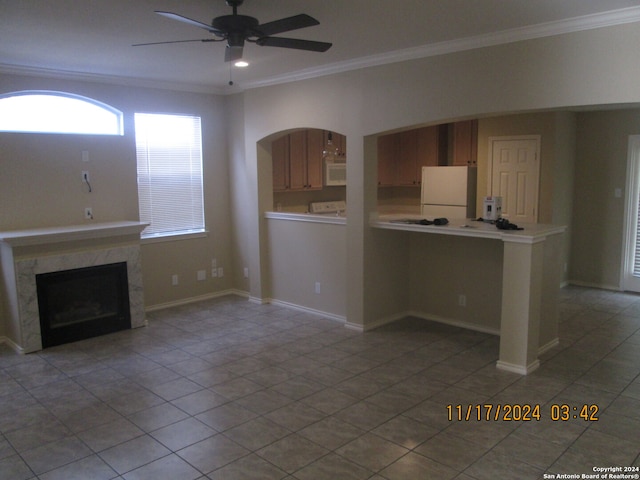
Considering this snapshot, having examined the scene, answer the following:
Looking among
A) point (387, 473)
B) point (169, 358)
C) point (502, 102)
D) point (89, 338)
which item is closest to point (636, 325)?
point (502, 102)

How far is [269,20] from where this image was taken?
3.59 meters

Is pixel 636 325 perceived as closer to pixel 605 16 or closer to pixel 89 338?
pixel 605 16

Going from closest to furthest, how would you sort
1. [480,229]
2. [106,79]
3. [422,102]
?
1. [480,229]
2. [422,102]
3. [106,79]

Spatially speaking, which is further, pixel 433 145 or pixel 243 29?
pixel 433 145

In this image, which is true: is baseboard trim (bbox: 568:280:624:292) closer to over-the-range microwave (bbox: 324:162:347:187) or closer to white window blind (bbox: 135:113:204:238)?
over-the-range microwave (bbox: 324:162:347:187)

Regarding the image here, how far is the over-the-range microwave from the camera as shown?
23.7ft

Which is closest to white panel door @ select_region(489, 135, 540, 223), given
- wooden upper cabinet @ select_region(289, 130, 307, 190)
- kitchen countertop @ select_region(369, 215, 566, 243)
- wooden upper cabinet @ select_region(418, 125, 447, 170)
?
wooden upper cabinet @ select_region(418, 125, 447, 170)

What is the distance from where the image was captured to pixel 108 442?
3213 millimetres

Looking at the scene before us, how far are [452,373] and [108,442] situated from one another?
262 cm

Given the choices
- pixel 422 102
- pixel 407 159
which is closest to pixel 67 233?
pixel 422 102

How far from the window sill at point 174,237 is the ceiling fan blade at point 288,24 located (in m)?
3.73

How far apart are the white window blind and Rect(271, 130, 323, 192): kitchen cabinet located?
1022 millimetres

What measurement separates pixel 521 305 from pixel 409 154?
13.6ft

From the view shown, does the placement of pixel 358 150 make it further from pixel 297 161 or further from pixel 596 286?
pixel 596 286
